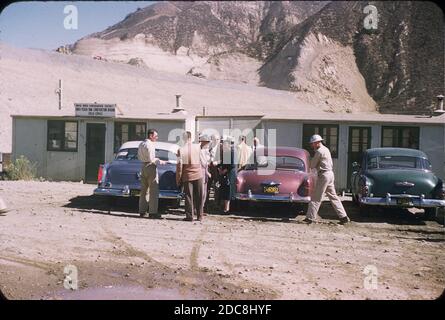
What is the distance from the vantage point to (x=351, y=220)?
10.1m

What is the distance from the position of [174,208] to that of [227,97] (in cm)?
3645

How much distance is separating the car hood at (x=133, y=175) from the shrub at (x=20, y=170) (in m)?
5.97

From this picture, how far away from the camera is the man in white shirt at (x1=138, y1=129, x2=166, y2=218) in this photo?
959cm

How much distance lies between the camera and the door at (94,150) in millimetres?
15969

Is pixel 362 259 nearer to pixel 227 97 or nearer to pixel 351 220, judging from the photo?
pixel 351 220

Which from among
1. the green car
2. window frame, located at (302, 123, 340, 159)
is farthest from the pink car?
window frame, located at (302, 123, 340, 159)

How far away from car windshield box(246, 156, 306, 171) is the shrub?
7.79 metres

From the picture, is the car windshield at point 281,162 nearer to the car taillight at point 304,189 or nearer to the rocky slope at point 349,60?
the car taillight at point 304,189

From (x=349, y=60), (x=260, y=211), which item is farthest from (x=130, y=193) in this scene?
(x=349, y=60)

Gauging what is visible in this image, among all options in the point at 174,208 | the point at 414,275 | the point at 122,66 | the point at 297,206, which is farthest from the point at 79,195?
the point at 122,66

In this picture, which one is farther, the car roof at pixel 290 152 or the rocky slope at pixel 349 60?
the rocky slope at pixel 349 60

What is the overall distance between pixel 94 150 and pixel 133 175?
5898mm

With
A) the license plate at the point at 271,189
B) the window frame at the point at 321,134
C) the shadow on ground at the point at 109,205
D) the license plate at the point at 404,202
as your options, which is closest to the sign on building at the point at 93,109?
the shadow on ground at the point at 109,205
